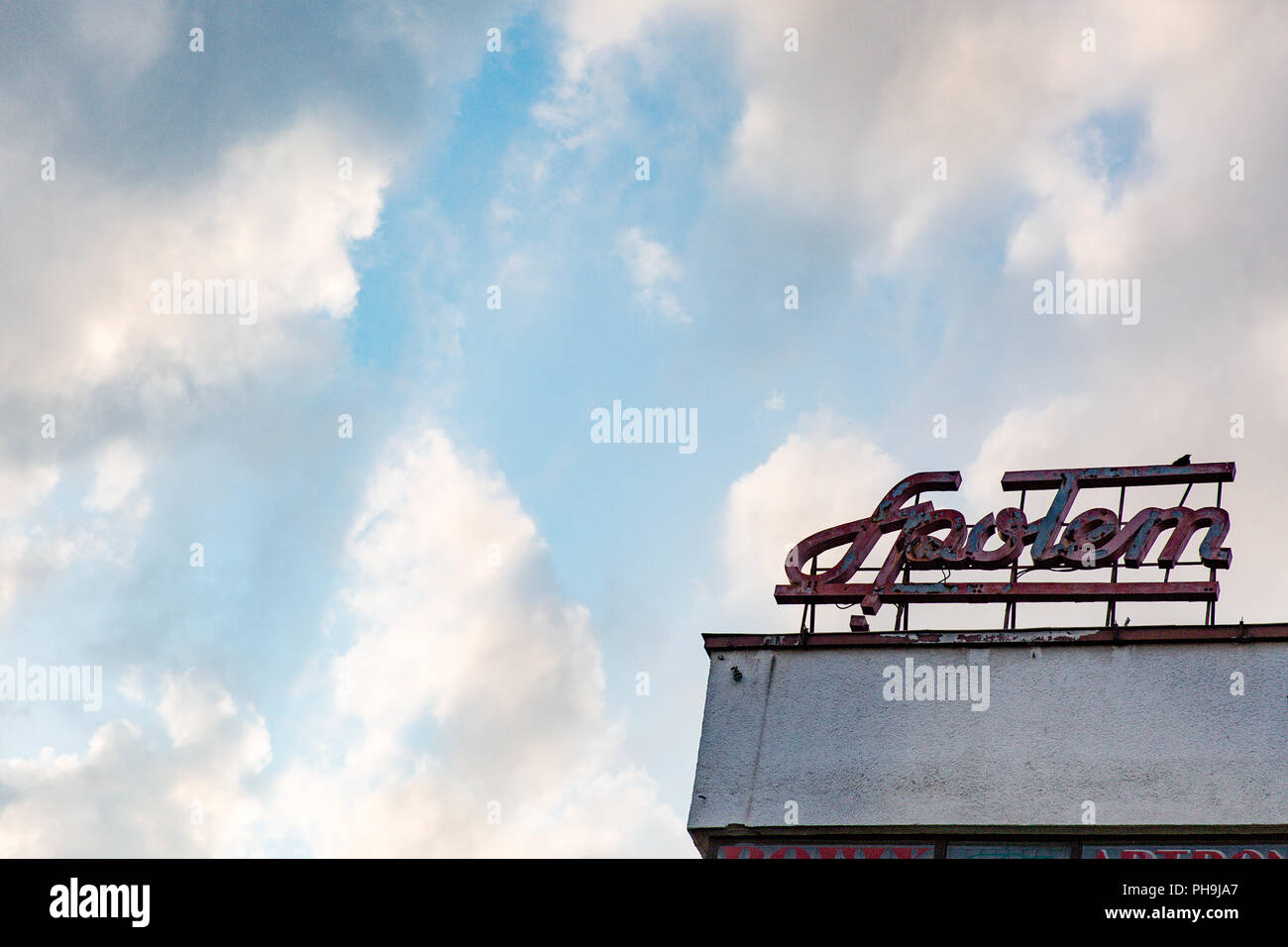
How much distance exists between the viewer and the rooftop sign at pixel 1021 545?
2156 centimetres

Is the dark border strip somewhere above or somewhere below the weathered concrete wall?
above

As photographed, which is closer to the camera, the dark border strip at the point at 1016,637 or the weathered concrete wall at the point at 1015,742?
the weathered concrete wall at the point at 1015,742

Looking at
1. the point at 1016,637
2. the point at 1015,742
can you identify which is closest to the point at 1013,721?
the point at 1015,742

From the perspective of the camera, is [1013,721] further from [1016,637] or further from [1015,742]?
[1016,637]

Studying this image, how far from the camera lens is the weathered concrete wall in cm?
1925

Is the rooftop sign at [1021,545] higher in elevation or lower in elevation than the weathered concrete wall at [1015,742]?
higher

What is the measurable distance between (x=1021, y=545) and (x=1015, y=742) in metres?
3.47

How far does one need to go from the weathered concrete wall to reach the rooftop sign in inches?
44.0

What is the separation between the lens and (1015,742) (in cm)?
2017

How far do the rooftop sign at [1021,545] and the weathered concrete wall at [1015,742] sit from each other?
1.12 meters

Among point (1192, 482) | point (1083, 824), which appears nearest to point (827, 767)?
point (1083, 824)

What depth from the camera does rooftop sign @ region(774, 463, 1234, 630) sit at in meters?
21.6

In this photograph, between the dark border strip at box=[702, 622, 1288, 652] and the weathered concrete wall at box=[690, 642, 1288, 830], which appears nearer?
the weathered concrete wall at box=[690, 642, 1288, 830]
